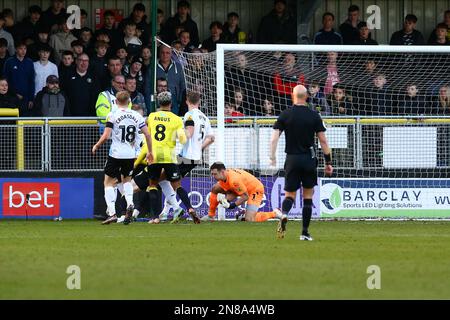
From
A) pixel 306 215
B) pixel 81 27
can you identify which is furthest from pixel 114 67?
pixel 306 215

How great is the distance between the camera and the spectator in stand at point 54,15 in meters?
25.0

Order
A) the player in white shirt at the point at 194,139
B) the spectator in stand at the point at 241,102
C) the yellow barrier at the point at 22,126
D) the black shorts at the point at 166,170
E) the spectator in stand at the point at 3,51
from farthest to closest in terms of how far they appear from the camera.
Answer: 1. the spectator in stand at the point at 3,51
2. the spectator in stand at the point at 241,102
3. the yellow barrier at the point at 22,126
4. the player in white shirt at the point at 194,139
5. the black shorts at the point at 166,170

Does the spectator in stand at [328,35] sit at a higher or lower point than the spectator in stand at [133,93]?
higher

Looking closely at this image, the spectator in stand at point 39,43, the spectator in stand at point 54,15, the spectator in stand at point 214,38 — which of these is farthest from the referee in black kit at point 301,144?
the spectator in stand at point 54,15

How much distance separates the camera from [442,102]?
2414 cm

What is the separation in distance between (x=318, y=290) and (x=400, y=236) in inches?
287

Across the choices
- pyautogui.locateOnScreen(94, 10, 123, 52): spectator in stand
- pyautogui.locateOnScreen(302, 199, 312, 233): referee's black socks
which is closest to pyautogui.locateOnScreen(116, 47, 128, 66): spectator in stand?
pyautogui.locateOnScreen(94, 10, 123, 52): spectator in stand

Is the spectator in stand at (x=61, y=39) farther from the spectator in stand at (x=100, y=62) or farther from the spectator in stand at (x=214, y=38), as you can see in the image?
the spectator in stand at (x=214, y=38)

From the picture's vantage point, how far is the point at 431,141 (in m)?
23.3

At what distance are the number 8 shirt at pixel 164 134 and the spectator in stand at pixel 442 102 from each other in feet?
20.1

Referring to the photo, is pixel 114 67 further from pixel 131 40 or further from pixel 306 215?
pixel 306 215

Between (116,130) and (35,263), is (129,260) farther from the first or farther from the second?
(116,130)

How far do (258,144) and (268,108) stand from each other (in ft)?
3.19
